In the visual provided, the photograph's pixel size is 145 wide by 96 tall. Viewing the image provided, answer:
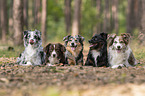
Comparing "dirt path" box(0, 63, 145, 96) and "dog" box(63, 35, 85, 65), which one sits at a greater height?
"dog" box(63, 35, 85, 65)

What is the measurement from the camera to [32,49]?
7719 mm

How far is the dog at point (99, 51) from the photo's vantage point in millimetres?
7547

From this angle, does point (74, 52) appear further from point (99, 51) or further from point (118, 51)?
point (118, 51)

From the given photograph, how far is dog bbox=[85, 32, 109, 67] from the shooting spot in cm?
755

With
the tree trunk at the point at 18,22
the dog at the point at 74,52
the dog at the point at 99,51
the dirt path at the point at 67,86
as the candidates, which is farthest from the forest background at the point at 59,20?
the dirt path at the point at 67,86

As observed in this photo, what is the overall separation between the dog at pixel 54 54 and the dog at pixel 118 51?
1.69 metres

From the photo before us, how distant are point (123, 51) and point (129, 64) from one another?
26.6 inches

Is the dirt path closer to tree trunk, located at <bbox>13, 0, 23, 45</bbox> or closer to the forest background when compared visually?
the forest background

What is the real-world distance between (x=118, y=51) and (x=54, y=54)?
2236 millimetres

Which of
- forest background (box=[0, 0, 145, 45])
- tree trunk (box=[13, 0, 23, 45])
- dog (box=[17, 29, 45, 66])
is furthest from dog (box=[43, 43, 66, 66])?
tree trunk (box=[13, 0, 23, 45])

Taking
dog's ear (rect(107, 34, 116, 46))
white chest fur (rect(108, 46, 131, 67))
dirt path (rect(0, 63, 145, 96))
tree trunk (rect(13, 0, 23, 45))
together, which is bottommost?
dirt path (rect(0, 63, 145, 96))

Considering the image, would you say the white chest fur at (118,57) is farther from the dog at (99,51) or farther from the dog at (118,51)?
the dog at (99,51)

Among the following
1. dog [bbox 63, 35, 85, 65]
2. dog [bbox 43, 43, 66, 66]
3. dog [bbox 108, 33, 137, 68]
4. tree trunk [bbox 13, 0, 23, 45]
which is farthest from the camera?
tree trunk [bbox 13, 0, 23, 45]

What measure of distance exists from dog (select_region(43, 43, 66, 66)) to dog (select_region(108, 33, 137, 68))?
5.55ft
